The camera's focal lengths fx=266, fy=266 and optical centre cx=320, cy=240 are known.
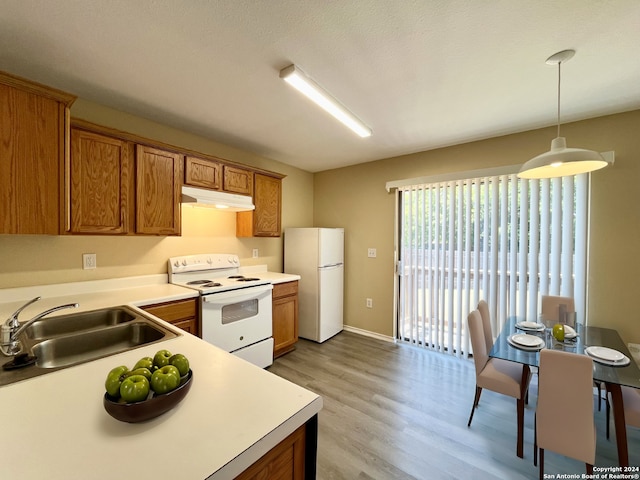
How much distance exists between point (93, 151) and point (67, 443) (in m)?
2.14

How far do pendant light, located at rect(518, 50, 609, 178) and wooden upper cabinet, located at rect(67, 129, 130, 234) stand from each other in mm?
3047

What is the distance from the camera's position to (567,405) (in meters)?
1.45

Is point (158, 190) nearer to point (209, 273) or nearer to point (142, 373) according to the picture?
point (209, 273)

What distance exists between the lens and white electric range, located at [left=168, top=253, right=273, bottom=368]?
2.41 m

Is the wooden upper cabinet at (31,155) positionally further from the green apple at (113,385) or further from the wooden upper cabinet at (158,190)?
the green apple at (113,385)

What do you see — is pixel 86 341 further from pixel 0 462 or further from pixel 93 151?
pixel 93 151

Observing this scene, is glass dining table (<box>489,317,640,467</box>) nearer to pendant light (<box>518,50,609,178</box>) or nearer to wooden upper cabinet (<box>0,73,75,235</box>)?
pendant light (<box>518,50,609,178</box>)

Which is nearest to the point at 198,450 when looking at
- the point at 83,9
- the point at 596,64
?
the point at 83,9

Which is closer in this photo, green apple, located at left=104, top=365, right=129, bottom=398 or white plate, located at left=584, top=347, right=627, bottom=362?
green apple, located at left=104, top=365, right=129, bottom=398

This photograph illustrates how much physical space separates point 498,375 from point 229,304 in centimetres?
231

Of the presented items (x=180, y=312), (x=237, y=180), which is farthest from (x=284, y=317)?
(x=237, y=180)

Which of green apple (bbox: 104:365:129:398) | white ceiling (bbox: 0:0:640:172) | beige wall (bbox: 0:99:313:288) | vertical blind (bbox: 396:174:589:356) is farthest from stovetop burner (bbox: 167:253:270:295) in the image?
vertical blind (bbox: 396:174:589:356)

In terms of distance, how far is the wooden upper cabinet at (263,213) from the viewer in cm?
324

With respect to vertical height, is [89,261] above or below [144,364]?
above
